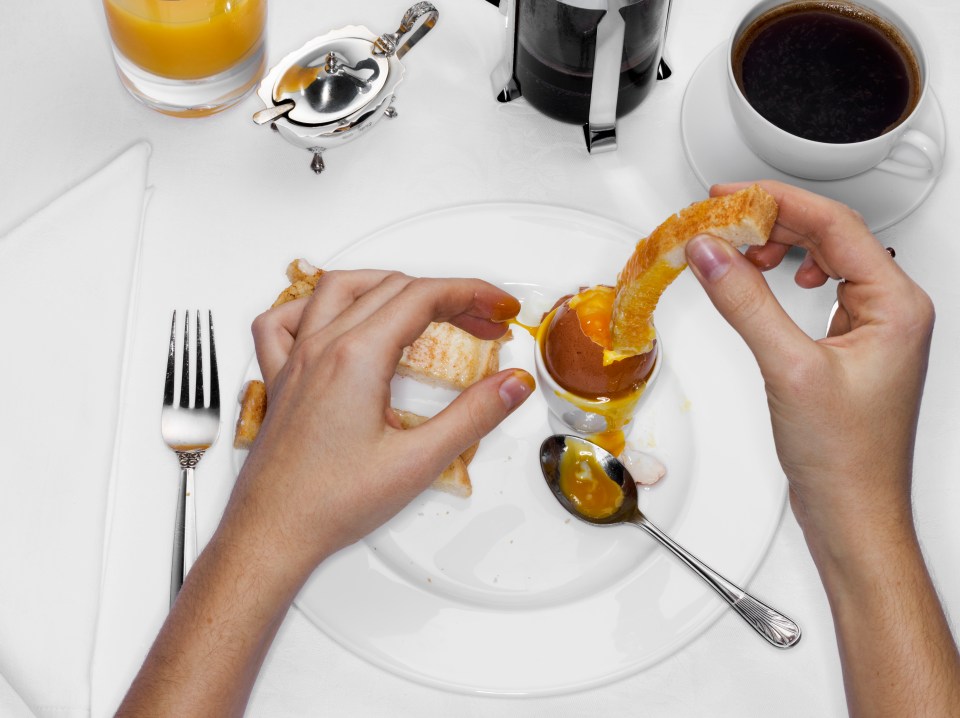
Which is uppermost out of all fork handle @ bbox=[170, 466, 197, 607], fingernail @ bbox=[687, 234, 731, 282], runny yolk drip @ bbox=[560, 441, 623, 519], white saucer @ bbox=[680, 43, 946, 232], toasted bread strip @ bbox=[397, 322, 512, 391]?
fingernail @ bbox=[687, 234, 731, 282]

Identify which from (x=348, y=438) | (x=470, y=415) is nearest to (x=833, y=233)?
(x=470, y=415)

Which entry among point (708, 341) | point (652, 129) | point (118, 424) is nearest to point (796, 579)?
point (708, 341)

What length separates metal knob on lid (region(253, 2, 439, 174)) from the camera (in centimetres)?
147

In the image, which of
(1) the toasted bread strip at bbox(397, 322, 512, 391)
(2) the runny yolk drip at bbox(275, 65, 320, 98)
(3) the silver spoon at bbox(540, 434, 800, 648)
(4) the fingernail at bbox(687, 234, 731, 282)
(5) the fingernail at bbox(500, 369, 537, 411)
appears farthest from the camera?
(2) the runny yolk drip at bbox(275, 65, 320, 98)

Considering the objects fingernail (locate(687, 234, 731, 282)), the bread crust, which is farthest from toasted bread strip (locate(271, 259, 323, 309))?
fingernail (locate(687, 234, 731, 282))

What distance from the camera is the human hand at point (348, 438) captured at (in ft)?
3.72

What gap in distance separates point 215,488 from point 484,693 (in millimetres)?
479

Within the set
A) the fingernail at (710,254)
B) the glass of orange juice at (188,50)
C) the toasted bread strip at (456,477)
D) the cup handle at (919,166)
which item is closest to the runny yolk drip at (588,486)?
the toasted bread strip at (456,477)

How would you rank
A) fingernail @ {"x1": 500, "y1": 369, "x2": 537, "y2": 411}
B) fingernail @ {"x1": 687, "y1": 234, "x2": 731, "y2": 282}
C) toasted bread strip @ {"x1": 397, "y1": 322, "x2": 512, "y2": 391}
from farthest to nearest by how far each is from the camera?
1. toasted bread strip @ {"x1": 397, "y1": 322, "x2": 512, "y2": 391}
2. fingernail @ {"x1": 500, "y1": 369, "x2": 537, "y2": 411}
3. fingernail @ {"x1": 687, "y1": 234, "x2": 731, "y2": 282}

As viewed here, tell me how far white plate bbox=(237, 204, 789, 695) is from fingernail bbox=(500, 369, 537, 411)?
0.23 m

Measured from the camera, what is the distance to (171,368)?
1.41 m

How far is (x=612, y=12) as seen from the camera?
130cm

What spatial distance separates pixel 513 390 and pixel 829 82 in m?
0.69

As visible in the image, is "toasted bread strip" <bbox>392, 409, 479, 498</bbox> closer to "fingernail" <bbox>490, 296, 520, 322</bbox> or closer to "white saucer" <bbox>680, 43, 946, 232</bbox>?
"fingernail" <bbox>490, 296, 520, 322</bbox>
